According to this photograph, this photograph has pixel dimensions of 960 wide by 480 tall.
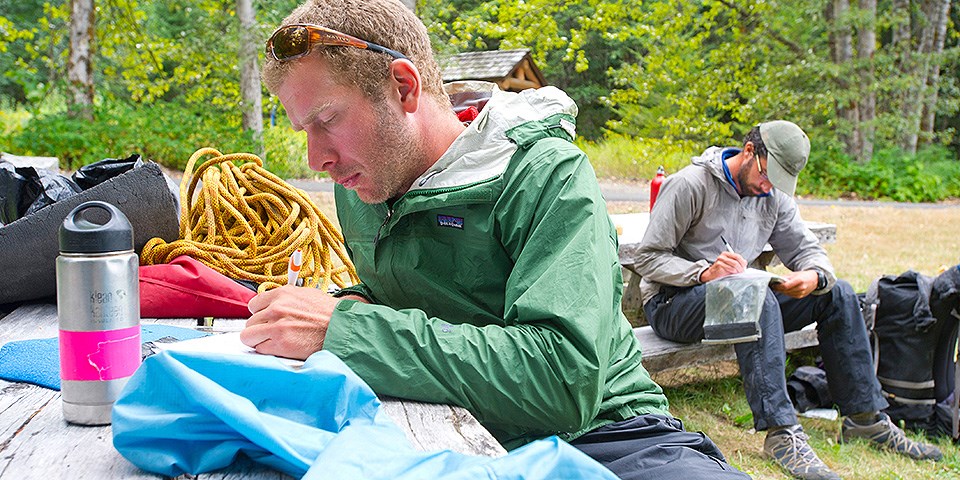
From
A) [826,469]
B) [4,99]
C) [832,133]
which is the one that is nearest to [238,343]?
[826,469]

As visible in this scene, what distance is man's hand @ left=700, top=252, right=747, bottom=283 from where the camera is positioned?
4.38 metres

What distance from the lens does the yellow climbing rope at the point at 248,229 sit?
275 cm

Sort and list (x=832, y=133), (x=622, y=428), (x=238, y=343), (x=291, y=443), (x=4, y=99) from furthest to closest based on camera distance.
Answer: (x=4, y=99) → (x=832, y=133) → (x=622, y=428) → (x=238, y=343) → (x=291, y=443)

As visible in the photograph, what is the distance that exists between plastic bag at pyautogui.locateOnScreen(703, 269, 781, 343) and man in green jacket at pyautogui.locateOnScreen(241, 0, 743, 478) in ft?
7.71

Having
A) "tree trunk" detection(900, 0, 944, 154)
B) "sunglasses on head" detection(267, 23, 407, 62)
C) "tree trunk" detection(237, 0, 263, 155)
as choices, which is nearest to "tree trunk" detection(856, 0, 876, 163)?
"tree trunk" detection(900, 0, 944, 154)

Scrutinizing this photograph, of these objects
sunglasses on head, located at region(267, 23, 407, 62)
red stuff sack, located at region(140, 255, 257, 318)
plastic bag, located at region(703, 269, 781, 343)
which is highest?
sunglasses on head, located at region(267, 23, 407, 62)

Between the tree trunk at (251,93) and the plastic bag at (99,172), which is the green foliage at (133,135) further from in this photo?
the plastic bag at (99,172)

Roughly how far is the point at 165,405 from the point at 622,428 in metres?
1.02

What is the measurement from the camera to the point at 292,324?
1698 mm

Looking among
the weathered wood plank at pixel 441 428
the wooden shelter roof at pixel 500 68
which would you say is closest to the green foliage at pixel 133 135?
the wooden shelter roof at pixel 500 68

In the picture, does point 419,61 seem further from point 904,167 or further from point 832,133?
point 832,133

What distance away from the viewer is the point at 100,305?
4.48 ft

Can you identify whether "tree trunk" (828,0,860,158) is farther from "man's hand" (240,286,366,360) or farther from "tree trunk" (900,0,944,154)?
"man's hand" (240,286,366,360)

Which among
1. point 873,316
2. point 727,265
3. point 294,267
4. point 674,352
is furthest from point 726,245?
point 294,267
